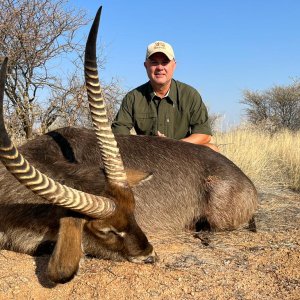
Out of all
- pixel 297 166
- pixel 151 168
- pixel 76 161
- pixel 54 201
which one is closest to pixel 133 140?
pixel 151 168

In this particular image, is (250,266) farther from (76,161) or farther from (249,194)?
(76,161)

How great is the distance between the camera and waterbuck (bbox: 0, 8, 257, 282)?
10.5 ft

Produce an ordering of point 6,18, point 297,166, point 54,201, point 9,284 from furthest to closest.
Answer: point 6,18, point 297,166, point 9,284, point 54,201

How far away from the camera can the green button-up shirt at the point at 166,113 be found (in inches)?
259

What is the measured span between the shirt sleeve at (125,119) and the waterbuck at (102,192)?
1.37 metres

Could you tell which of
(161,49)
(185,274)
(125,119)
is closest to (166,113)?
(125,119)

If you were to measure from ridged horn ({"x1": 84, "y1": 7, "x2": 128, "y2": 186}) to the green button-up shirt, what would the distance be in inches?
117

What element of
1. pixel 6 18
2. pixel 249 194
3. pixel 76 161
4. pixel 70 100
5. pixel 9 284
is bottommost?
pixel 9 284

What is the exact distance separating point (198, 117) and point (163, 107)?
0.52 metres

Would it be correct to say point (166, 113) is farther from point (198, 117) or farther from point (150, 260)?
point (150, 260)

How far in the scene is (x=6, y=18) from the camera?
31.4 ft

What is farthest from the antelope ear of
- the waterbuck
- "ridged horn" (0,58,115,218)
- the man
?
the man

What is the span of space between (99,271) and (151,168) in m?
1.57

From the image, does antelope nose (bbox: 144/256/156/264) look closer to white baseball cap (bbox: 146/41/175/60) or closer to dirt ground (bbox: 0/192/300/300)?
dirt ground (bbox: 0/192/300/300)
